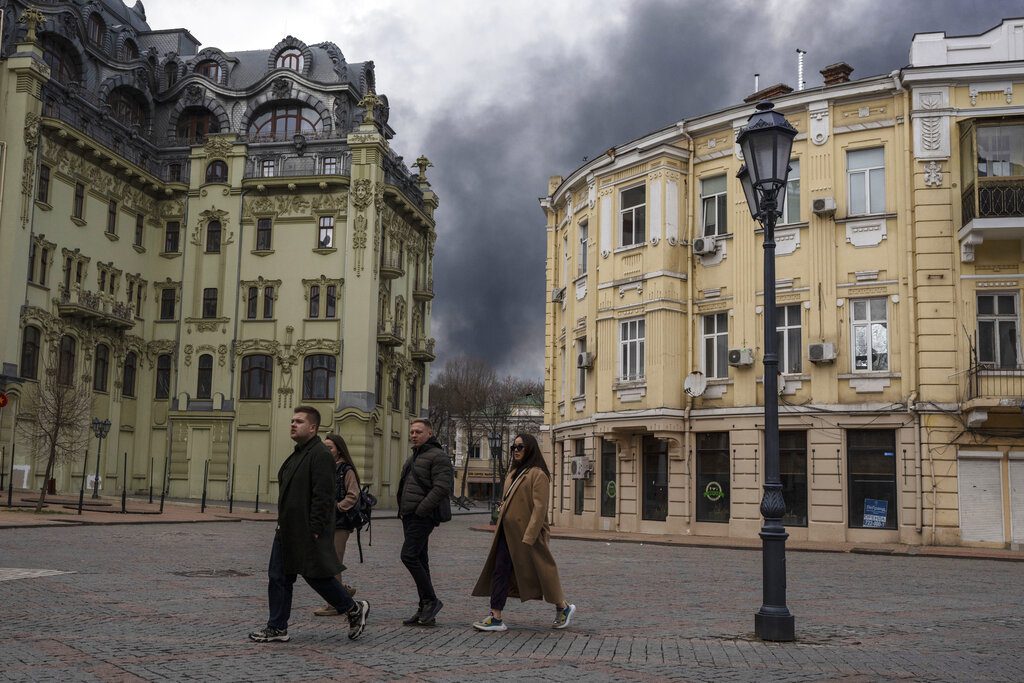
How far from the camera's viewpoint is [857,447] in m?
26.0

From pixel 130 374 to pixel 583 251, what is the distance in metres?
24.8

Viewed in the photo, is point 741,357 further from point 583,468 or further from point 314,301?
point 314,301

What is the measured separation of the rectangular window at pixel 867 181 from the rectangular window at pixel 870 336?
2432 millimetres

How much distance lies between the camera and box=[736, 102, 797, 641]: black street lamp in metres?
9.45

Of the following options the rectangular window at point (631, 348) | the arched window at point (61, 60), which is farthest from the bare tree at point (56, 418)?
the rectangular window at point (631, 348)

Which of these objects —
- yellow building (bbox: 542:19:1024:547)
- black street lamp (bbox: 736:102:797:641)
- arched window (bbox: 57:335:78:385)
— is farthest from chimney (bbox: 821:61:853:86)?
arched window (bbox: 57:335:78:385)

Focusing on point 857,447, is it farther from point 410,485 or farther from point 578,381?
point 410,485

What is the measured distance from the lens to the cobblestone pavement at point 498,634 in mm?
7520

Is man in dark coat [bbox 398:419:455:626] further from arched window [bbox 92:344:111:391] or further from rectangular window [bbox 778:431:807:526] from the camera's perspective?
arched window [bbox 92:344:111:391]

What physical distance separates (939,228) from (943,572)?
10782mm

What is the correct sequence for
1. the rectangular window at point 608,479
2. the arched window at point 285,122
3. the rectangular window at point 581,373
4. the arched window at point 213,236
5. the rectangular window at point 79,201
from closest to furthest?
1. the rectangular window at point 608,479
2. the rectangular window at point 581,373
3. the rectangular window at point 79,201
4. the arched window at point 213,236
5. the arched window at point 285,122

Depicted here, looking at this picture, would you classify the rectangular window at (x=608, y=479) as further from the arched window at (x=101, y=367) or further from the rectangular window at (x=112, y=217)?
the rectangular window at (x=112, y=217)

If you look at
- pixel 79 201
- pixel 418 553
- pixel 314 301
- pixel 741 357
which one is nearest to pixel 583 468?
pixel 741 357

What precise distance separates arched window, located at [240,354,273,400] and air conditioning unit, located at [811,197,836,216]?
94.5 feet
